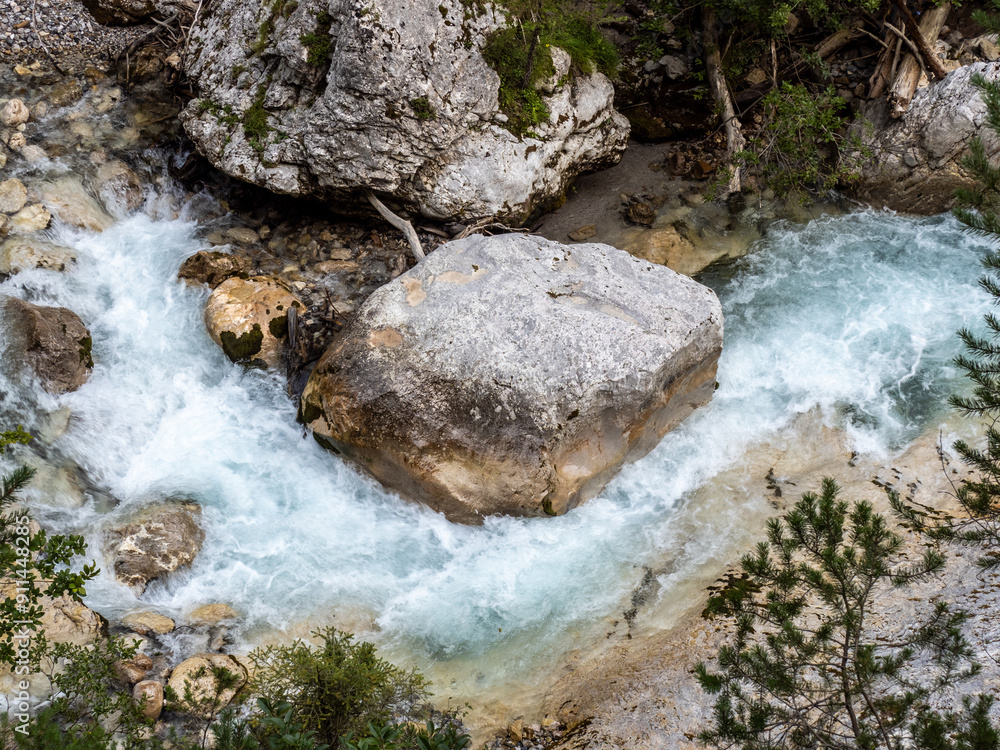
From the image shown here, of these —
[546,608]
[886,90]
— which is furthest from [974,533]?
[886,90]

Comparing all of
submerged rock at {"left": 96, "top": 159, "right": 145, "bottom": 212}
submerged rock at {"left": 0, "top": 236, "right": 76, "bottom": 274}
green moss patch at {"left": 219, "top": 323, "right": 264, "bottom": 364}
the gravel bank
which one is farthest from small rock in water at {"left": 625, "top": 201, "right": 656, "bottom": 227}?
the gravel bank

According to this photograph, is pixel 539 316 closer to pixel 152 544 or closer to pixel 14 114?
pixel 152 544

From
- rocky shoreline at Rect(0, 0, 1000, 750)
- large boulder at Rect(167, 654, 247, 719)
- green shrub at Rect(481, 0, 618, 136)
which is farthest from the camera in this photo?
green shrub at Rect(481, 0, 618, 136)

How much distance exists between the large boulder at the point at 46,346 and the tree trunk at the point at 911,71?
11.4m

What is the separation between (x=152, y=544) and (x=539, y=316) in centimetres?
442

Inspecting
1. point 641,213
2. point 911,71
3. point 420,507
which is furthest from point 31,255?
point 911,71

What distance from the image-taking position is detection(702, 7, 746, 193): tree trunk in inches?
407

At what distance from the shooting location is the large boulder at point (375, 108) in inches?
331

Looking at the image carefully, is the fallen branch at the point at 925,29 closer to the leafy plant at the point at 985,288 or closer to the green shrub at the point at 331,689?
the leafy plant at the point at 985,288

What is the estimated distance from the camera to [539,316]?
7312mm

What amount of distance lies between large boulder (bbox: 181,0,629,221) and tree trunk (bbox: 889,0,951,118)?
460cm

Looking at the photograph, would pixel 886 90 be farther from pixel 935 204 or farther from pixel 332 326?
pixel 332 326

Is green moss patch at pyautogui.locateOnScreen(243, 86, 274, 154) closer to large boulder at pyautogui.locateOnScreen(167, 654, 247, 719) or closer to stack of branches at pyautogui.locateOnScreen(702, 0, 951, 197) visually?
large boulder at pyautogui.locateOnScreen(167, 654, 247, 719)

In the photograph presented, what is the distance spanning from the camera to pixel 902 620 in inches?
217
